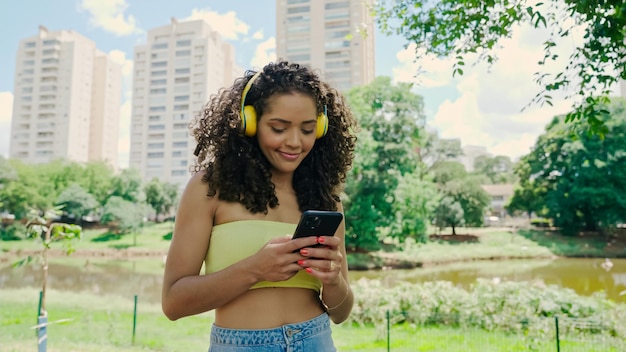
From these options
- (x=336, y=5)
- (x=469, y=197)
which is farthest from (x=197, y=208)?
(x=336, y=5)

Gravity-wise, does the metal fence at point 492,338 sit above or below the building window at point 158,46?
below

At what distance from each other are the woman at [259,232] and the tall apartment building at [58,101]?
62.7 metres

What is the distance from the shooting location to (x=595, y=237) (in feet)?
82.9

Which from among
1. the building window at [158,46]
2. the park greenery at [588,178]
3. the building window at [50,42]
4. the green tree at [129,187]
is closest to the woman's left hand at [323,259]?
the park greenery at [588,178]

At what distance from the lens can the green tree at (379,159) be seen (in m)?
19.5

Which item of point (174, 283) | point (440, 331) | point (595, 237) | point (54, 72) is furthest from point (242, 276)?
point (54, 72)

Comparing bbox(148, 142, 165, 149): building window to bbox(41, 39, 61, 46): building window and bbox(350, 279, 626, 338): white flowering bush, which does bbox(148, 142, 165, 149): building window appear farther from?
bbox(350, 279, 626, 338): white flowering bush

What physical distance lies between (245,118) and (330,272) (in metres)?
0.47

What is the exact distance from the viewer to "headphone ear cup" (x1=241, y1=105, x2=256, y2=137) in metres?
1.20

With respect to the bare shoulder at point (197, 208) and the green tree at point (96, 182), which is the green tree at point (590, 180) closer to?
the bare shoulder at point (197, 208)

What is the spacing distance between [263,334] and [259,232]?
25 centimetres

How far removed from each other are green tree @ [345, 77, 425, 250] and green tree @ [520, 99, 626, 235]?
9.10m

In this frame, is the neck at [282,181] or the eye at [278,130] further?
the neck at [282,181]

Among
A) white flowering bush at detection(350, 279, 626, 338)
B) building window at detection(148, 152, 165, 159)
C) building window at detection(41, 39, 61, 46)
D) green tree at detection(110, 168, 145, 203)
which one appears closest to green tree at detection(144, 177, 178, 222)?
green tree at detection(110, 168, 145, 203)
